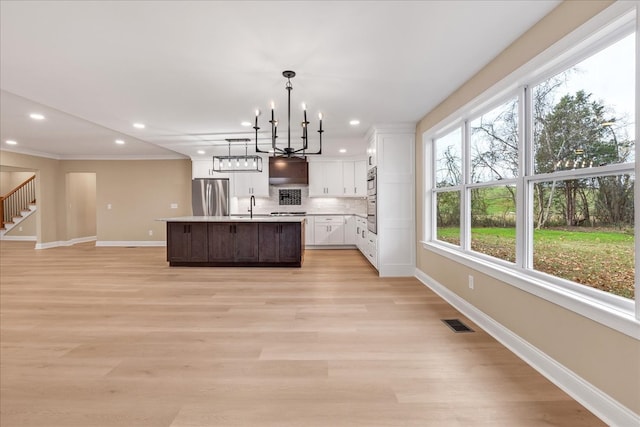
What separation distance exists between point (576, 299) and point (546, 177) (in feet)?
2.71

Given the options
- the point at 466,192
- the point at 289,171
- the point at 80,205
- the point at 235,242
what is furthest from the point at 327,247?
the point at 80,205

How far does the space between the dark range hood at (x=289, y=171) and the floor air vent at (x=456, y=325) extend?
540 centimetres

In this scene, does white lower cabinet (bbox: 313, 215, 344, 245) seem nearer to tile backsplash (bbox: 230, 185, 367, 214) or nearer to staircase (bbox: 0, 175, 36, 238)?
tile backsplash (bbox: 230, 185, 367, 214)

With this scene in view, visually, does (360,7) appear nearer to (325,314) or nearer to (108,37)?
(108,37)

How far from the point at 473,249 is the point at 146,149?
7.33m

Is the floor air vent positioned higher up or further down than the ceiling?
further down

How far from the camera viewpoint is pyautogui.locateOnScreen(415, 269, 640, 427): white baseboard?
1.52 meters

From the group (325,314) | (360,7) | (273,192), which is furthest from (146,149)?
(360,7)

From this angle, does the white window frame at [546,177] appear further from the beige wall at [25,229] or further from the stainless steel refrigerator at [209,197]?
the beige wall at [25,229]

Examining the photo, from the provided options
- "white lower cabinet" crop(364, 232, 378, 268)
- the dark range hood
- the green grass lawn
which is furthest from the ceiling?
the dark range hood

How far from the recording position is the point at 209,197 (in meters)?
7.67

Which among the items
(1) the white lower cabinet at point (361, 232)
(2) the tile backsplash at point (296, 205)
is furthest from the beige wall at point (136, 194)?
(1) the white lower cabinet at point (361, 232)

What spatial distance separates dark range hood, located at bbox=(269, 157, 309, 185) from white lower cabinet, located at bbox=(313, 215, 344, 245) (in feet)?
3.64

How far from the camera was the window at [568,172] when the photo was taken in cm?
165
